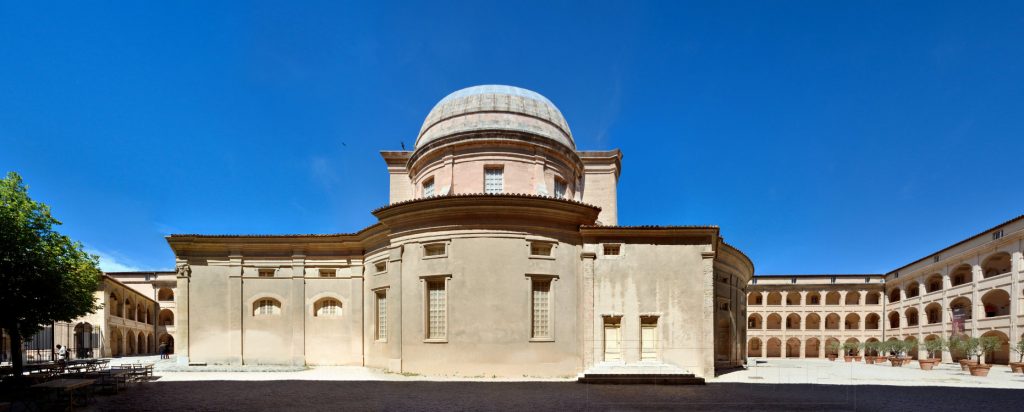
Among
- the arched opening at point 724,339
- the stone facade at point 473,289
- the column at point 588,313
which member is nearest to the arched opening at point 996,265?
the arched opening at point 724,339

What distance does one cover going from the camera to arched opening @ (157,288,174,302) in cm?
5309

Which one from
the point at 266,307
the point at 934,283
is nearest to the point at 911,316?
the point at 934,283

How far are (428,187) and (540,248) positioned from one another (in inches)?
356

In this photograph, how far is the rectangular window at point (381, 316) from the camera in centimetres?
2123

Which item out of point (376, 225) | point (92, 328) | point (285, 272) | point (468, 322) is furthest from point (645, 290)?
point (92, 328)

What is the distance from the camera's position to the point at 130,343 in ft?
153

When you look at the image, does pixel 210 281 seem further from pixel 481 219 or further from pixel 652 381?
pixel 652 381

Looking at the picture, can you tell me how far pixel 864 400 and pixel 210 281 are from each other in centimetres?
2759

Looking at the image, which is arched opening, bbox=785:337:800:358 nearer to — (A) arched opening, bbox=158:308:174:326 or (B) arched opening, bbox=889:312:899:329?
(B) arched opening, bbox=889:312:899:329

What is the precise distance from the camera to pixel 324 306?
2352cm

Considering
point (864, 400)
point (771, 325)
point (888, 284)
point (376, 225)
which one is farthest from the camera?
point (771, 325)

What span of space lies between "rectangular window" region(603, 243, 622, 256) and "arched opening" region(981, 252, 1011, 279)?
119 ft

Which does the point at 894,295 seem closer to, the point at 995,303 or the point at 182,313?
the point at 995,303

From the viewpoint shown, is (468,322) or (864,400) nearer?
(864,400)
